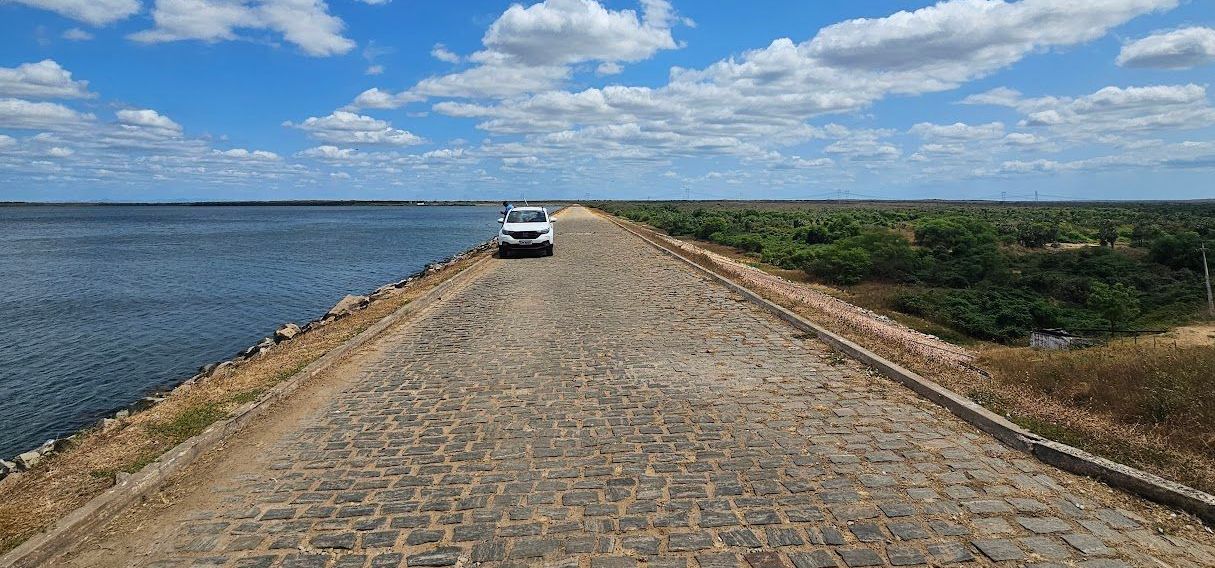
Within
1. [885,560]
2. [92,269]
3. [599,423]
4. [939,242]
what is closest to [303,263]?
[92,269]

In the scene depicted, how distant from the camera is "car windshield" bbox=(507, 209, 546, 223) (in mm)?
25742

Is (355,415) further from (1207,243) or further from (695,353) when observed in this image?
(1207,243)

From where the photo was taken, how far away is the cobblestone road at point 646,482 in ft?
13.0

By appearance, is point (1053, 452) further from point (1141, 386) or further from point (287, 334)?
point (287, 334)

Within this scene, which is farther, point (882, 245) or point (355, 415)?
point (882, 245)

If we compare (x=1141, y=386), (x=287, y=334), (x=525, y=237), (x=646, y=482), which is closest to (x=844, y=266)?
(x=525, y=237)

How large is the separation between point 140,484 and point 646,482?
12.5ft

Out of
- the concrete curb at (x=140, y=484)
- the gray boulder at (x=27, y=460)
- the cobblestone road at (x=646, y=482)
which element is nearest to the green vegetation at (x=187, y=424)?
the concrete curb at (x=140, y=484)

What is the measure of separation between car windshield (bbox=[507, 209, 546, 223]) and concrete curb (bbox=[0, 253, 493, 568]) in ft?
55.8

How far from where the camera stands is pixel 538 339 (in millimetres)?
10172

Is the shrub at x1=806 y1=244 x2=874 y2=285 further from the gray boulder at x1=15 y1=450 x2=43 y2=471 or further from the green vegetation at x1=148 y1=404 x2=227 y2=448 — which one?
the gray boulder at x1=15 y1=450 x2=43 y2=471

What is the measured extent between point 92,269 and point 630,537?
4089 centimetres

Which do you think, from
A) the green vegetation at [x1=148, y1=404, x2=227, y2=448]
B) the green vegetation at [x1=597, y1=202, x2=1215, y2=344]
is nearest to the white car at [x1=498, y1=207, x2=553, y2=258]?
the green vegetation at [x1=597, y1=202, x2=1215, y2=344]

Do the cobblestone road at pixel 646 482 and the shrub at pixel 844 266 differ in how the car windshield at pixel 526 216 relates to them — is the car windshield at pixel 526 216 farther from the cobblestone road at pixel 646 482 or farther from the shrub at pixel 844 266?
the cobblestone road at pixel 646 482
